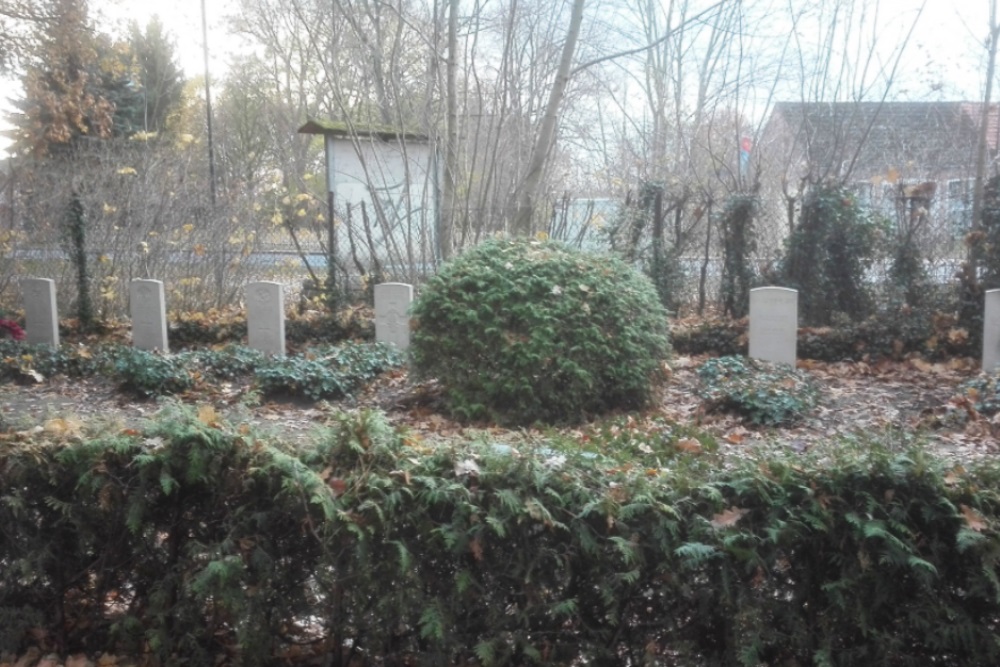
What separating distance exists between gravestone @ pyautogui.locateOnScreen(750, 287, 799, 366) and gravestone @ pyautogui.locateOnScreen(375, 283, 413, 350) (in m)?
4.33

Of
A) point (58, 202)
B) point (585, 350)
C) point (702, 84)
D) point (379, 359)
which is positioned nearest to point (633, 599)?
point (585, 350)

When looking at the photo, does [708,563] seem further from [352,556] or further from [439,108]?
[439,108]

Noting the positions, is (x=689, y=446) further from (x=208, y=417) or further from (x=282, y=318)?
(x=282, y=318)

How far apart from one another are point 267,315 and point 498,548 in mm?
10184

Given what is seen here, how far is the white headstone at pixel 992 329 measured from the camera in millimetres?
10930

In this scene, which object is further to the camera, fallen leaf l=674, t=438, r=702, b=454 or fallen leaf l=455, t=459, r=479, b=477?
fallen leaf l=674, t=438, r=702, b=454

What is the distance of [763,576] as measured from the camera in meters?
3.42

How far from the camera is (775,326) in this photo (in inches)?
444

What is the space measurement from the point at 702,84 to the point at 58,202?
1386cm

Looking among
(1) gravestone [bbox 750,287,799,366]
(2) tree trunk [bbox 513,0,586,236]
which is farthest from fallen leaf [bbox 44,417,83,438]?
(2) tree trunk [bbox 513,0,586,236]

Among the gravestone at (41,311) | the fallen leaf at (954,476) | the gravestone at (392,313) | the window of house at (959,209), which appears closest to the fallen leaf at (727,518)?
the fallen leaf at (954,476)

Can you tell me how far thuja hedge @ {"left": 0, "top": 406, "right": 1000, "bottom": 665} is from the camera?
3375 mm

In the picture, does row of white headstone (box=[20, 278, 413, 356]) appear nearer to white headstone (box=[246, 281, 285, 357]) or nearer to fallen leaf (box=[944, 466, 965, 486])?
white headstone (box=[246, 281, 285, 357])

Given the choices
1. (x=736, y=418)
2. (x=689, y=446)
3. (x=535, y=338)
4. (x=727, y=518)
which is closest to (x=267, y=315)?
(x=535, y=338)
